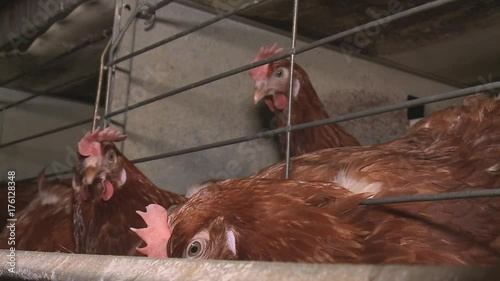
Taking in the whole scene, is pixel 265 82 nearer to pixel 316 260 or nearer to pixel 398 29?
pixel 398 29

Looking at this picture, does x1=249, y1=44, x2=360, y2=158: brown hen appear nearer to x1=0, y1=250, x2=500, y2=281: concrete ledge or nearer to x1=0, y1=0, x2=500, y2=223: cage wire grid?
x1=0, y1=0, x2=500, y2=223: cage wire grid

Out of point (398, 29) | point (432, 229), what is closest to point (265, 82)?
point (398, 29)

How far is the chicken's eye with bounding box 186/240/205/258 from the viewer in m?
0.93

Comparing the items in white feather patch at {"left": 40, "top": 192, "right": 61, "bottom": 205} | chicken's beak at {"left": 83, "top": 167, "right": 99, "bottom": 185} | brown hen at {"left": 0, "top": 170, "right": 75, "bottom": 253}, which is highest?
chicken's beak at {"left": 83, "top": 167, "right": 99, "bottom": 185}

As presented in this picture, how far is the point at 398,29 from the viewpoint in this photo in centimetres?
242

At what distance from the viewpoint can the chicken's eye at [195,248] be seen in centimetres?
93

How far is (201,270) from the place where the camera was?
0.53 metres

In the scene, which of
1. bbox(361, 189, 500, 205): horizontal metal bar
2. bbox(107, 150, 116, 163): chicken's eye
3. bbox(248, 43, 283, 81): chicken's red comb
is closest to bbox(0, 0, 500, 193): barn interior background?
bbox(248, 43, 283, 81): chicken's red comb

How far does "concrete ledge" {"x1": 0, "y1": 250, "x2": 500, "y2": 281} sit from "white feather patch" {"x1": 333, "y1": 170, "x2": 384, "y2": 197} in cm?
60

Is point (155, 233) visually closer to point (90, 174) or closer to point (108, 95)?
point (90, 174)

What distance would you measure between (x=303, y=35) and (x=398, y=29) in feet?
1.44

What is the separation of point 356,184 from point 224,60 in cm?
125

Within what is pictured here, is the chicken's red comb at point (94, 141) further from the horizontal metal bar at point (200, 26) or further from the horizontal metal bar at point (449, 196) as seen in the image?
the horizontal metal bar at point (449, 196)

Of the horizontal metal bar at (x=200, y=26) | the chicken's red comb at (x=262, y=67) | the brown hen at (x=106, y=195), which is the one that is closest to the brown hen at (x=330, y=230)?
the horizontal metal bar at (x=200, y=26)
